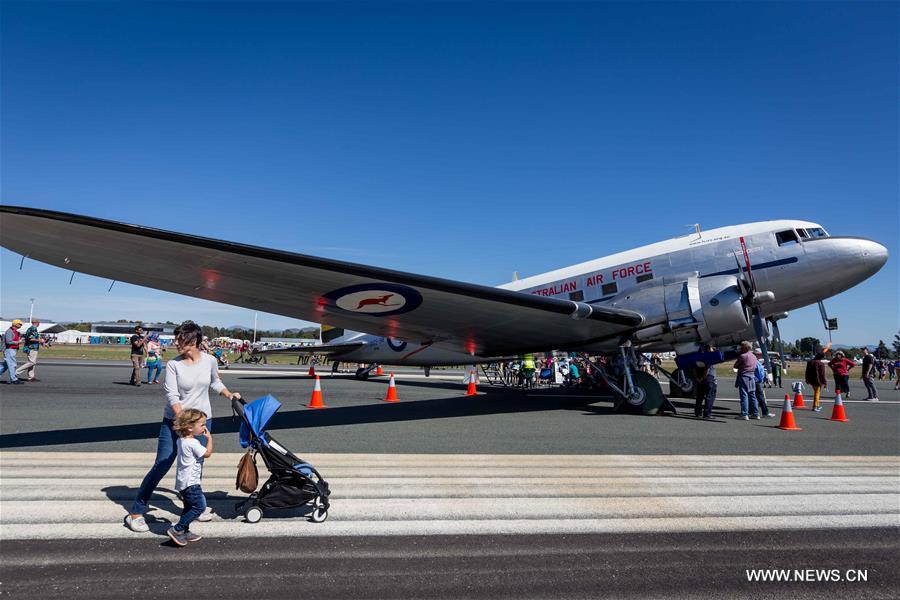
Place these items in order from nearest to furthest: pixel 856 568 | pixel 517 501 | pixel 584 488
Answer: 1. pixel 856 568
2. pixel 517 501
3. pixel 584 488

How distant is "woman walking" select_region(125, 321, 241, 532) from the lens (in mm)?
4820

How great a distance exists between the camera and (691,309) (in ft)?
43.1

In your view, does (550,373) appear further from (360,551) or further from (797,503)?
(360,551)

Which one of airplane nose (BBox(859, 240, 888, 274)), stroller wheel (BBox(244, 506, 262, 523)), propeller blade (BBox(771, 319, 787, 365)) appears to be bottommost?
stroller wheel (BBox(244, 506, 262, 523))

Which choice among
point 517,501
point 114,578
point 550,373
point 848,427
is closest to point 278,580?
point 114,578

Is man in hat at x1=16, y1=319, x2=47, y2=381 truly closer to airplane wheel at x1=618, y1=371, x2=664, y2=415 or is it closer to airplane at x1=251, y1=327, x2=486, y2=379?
airplane at x1=251, y1=327, x2=486, y2=379

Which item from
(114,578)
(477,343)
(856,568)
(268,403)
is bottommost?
(856,568)

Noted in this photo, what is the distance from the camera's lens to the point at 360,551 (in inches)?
173

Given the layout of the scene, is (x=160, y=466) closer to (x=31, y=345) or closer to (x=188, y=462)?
(x=188, y=462)

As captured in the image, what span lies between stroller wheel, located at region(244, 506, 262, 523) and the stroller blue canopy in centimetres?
61

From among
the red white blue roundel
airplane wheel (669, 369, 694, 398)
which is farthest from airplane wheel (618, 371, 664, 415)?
the red white blue roundel

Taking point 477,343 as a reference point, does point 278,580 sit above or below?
below

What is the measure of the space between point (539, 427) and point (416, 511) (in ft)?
20.2

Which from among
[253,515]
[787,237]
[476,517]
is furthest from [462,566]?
[787,237]
